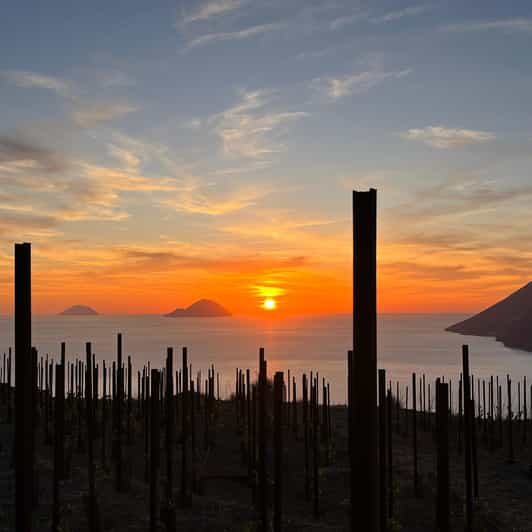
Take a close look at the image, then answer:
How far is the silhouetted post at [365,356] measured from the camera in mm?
3973

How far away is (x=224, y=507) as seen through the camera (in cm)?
1591

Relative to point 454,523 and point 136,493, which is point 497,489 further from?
point 136,493

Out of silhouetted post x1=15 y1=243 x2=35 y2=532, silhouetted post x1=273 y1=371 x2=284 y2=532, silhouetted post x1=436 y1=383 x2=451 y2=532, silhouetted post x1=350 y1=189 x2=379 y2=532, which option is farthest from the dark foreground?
silhouetted post x1=350 y1=189 x2=379 y2=532

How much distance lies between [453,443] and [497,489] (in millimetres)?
7006

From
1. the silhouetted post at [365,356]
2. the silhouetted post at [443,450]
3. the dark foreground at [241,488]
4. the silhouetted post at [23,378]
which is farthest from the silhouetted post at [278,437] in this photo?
the silhouetted post at [365,356]

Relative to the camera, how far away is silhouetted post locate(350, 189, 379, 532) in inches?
156

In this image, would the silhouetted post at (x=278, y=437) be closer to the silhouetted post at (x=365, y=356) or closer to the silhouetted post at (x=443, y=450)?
the silhouetted post at (x=443, y=450)

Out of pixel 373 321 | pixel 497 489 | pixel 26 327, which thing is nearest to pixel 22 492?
pixel 26 327

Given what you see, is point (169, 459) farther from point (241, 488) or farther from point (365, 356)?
point (365, 356)

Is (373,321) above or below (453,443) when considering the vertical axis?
above

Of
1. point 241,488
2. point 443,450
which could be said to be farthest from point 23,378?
point 241,488

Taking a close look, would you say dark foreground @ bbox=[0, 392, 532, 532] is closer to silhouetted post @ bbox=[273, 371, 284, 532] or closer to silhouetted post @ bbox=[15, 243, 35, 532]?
silhouetted post @ bbox=[273, 371, 284, 532]

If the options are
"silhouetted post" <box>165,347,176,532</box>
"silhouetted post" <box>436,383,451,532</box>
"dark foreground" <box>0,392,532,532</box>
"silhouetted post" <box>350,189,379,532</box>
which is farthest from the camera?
"dark foreground" <box>0,392,532,532</box>

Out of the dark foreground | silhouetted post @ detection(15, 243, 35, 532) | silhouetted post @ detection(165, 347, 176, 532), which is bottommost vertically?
the dark foreground
